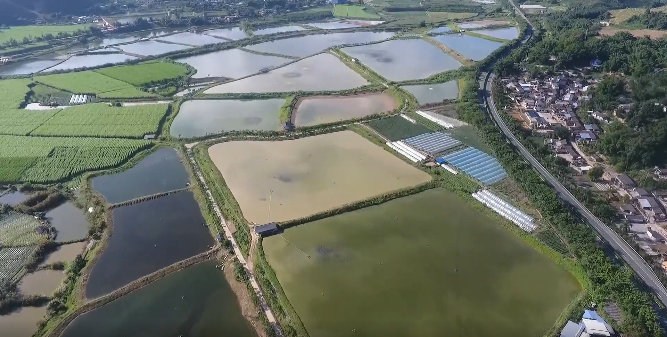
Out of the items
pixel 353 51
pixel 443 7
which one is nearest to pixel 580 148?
pixel 353 51

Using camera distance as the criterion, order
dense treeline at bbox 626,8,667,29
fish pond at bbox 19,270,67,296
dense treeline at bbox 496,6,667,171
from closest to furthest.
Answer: fish pond at bbox 19,270,67,296 → dense treeline at bbox 496,6,667,171 → dense treeline at bbox 626,8,667,29

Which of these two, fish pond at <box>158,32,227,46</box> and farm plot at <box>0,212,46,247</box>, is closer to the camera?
farm plot at <box>0,212,46,247</box>

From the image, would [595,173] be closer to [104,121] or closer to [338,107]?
[338,107]

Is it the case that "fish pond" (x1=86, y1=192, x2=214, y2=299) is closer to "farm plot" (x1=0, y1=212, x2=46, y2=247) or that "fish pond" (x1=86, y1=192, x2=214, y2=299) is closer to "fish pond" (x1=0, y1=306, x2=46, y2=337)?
"fish pond" (x1=0, y1=306, x2=46, y2=337)

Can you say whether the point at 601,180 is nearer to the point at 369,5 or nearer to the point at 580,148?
the point at 580,148

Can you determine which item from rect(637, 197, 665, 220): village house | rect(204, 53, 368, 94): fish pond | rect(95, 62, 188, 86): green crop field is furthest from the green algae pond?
rect(95, 62, 188, 86): green crop field
